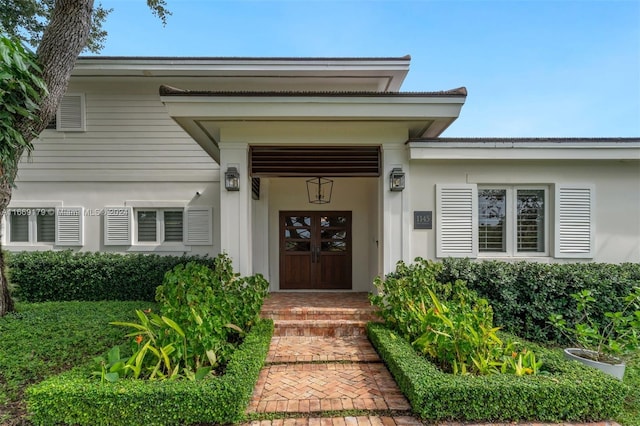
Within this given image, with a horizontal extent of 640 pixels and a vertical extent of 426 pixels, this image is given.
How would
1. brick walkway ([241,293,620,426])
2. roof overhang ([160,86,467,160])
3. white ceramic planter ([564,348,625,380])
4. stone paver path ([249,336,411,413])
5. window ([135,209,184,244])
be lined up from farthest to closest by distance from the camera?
window ([135,209,184,244]) < roof overhang ([160,86,467,160]) < white ceramic planter ([564,348,625,380]) < stone paver path ([249,336,411,413]) < brick walkway ([241,293,620,426])

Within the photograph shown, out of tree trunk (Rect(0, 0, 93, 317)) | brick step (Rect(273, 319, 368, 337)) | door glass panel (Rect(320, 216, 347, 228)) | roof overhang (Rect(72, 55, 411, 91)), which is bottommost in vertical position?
brick step (Rect(273, 319, 368, 337))

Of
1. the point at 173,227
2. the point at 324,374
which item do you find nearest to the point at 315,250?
the point at 173,227

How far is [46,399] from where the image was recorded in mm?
2826

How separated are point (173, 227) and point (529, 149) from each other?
8.72 meters

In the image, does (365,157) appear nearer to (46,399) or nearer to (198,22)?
(46,399)

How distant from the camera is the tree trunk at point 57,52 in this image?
5090mm

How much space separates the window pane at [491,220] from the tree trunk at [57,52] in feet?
26.1

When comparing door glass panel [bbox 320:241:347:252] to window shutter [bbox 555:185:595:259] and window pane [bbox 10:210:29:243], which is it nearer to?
window shutter [bbox 555:185:595:259]

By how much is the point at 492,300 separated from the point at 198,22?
32.9ft

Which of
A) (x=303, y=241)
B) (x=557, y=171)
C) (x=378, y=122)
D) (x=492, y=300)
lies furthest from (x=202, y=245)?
(x=557, y=171)

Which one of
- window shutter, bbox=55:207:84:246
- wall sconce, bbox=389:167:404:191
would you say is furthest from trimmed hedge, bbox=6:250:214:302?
wall sconce, bbox=389:167:404:191

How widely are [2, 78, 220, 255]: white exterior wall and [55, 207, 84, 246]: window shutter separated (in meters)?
0.15

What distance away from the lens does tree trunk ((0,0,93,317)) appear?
509 cm

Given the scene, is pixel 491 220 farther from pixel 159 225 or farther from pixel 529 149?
pixel 159 225
